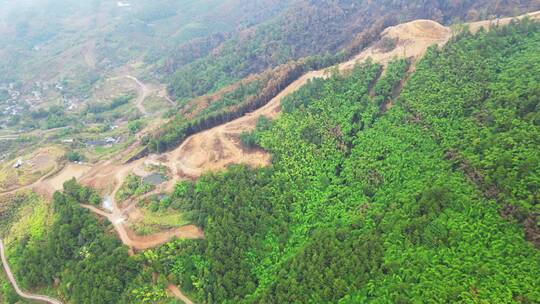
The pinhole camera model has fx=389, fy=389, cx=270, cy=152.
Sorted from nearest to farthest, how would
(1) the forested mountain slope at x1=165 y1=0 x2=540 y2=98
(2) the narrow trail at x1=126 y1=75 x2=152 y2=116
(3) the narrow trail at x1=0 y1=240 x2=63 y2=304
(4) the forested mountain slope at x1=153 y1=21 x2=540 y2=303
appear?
(4) the forested mountain slope at x1=153 y1=21 x2=540 y2=303
(3) the narrow trail at x1=0 y1=240 x2=63 y2=304
(1) the forested mountain slope at x1=165 y1=0 x2=540 y2=98
(2) the narrow trail at x1=126 y1=75 x2=152 y2=116

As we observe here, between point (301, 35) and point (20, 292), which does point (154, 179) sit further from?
point (301, 35)

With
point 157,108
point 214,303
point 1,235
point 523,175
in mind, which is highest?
point 523,175

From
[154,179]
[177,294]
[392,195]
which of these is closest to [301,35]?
[154,179]

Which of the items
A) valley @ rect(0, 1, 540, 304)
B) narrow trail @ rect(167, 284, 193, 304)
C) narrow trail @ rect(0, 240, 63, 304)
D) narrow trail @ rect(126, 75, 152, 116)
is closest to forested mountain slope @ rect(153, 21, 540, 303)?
valley @ rect(0, 1, 540, 304)

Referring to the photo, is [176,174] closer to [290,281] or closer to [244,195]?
[244,195]

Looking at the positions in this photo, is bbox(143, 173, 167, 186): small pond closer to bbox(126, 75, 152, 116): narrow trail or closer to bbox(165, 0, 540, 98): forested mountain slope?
bbox(126, 75, 152, 116): narrow trail

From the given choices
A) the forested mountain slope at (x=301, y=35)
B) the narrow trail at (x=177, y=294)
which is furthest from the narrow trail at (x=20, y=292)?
the forested mountain slope at (x=301, y=35)

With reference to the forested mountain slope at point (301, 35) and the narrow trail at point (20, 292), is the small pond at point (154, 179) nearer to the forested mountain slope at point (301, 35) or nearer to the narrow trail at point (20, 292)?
the narrow trail at point (20, 292)

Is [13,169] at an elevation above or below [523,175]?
below

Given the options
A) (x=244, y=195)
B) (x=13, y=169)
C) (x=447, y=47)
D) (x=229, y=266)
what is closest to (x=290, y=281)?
(x=229, y=266)
